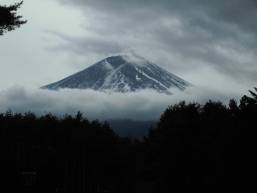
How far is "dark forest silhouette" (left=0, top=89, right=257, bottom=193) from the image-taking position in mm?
54875

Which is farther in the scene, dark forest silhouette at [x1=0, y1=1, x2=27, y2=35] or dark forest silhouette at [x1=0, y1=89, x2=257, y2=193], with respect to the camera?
dark forest silhouette at [x1=0, y1=89, x2=257, y2=193]

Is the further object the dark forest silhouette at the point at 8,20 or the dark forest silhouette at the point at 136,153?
the dark forest silhouette at the point at 136,153

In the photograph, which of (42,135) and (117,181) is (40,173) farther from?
(117,181)

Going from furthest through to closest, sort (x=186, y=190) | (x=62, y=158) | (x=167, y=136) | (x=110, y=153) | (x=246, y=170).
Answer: (x=110, y=153)
(x=62, y=158)
(x=167, y=136)
(x=186, y=190)
(x=246, y=170)

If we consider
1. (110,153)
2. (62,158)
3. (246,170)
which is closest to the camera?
(246,170)

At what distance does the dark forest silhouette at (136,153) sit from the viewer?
54875mm

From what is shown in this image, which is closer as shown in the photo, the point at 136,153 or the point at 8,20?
the point at 8,20

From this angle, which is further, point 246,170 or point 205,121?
point 205,121

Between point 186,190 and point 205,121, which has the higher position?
point 205,121

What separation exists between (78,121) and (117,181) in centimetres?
1181

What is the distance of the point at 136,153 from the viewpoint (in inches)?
4710

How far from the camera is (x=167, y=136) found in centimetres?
6988

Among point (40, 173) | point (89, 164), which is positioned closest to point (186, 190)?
point (40, 173)

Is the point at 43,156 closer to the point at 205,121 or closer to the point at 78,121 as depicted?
the point at 78,121
